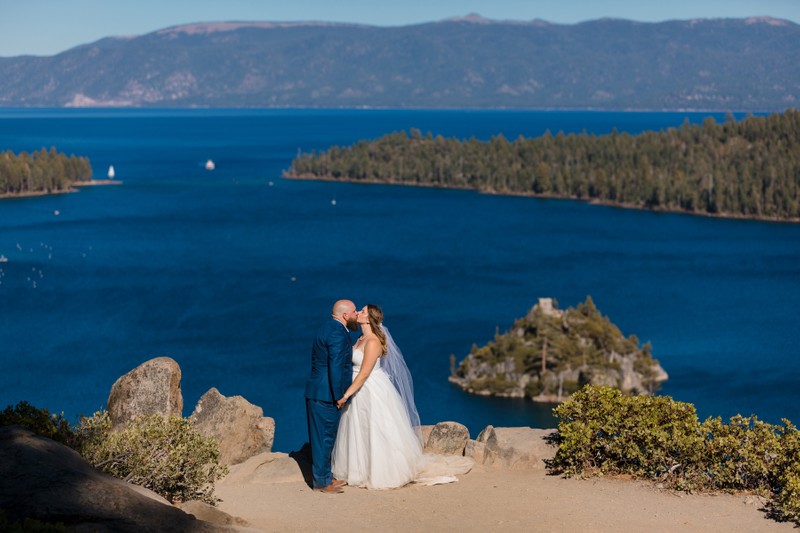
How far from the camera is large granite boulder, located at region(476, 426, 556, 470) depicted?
62.0 ft

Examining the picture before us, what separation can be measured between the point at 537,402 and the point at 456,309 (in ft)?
87.0

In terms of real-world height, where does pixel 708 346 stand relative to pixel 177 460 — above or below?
below

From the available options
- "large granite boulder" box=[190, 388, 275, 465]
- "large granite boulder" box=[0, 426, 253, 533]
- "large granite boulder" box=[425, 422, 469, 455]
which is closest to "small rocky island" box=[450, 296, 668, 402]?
"large granite boulder" box=[190, 388, 275, 465]

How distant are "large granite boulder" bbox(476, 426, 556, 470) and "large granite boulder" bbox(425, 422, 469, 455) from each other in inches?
10.0

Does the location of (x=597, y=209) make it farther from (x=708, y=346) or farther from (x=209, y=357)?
(x=209, y=357)

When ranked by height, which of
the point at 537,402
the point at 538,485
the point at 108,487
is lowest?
the point at 537,402

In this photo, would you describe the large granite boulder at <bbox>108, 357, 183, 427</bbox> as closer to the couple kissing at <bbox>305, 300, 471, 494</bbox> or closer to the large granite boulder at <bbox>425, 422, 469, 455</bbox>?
the couple kissing at <bbox>305, 300, 471, 494</bbox>

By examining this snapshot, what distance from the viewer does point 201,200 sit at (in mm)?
192250

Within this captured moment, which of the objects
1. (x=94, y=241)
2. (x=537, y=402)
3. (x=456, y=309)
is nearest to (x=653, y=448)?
(x=537, y=402)

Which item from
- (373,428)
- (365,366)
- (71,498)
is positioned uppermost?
(365,366)

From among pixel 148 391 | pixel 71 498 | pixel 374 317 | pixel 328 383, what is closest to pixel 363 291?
pixel 148 391

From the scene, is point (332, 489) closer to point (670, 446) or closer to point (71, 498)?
point (670, 446)

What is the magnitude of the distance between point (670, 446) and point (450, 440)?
13.6 ft

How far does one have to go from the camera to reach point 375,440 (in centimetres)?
1733
